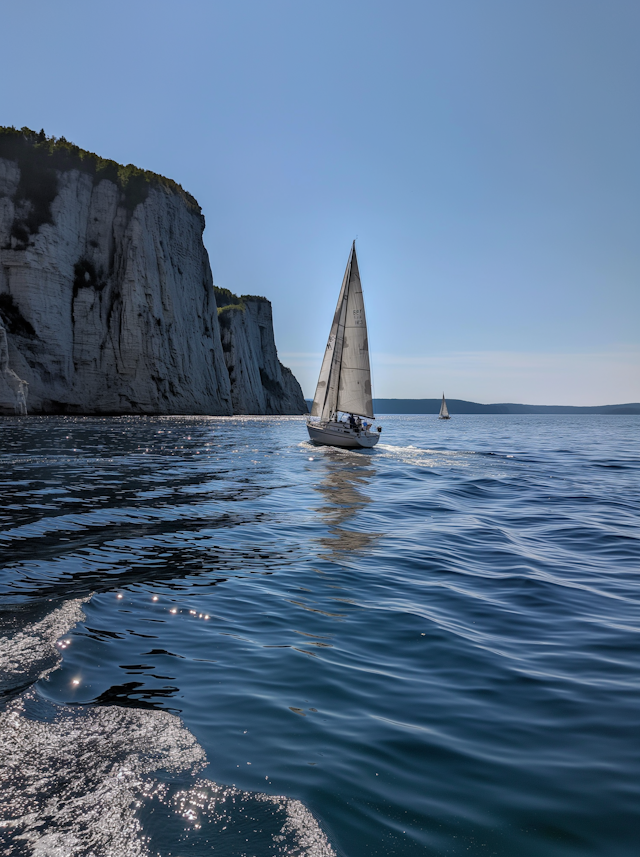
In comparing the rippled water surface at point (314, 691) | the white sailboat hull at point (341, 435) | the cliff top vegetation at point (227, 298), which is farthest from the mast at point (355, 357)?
the cliff top vegetation at point (227, 298)

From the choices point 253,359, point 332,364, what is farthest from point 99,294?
point 253,359

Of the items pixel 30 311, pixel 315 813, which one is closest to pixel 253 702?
pixel 315 813

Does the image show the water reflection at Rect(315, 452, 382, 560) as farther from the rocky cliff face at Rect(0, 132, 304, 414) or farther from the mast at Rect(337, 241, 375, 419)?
the rocky cliff face at Rect(0, 132, 304, 414)

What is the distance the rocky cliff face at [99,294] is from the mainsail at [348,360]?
97.2 feet

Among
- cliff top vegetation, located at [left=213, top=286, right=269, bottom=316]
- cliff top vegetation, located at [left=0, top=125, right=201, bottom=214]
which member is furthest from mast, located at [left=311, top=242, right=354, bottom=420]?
cliff top vegetation, located at [left=213, top=286, right=269, bottom=316]

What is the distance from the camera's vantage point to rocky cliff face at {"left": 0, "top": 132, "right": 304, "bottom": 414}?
51688mm

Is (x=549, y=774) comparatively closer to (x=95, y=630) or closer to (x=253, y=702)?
(x=253, y=702)

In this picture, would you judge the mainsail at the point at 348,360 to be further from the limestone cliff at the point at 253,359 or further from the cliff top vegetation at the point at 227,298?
the cliff top vegetation at the point at 227,298

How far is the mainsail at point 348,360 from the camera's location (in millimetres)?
31484

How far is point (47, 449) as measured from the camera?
73.3 feet

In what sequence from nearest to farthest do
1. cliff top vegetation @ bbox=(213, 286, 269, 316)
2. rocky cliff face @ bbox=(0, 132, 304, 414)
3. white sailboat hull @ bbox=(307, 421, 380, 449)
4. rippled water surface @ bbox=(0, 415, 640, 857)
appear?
rippled water surface @ bbox=(0, 415, 640, 857) < white sailboat hull @ bbox=(307, 421, 380, 449) < rocky cliff face @ bbox=(0, 132, 304, 414) < cliff top vegetation @ bbox=(213, 286, 269, 316)

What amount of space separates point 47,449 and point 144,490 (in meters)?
11.0

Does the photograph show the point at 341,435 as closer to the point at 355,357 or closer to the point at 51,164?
the point at 355,357

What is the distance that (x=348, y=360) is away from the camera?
31.9 metres
